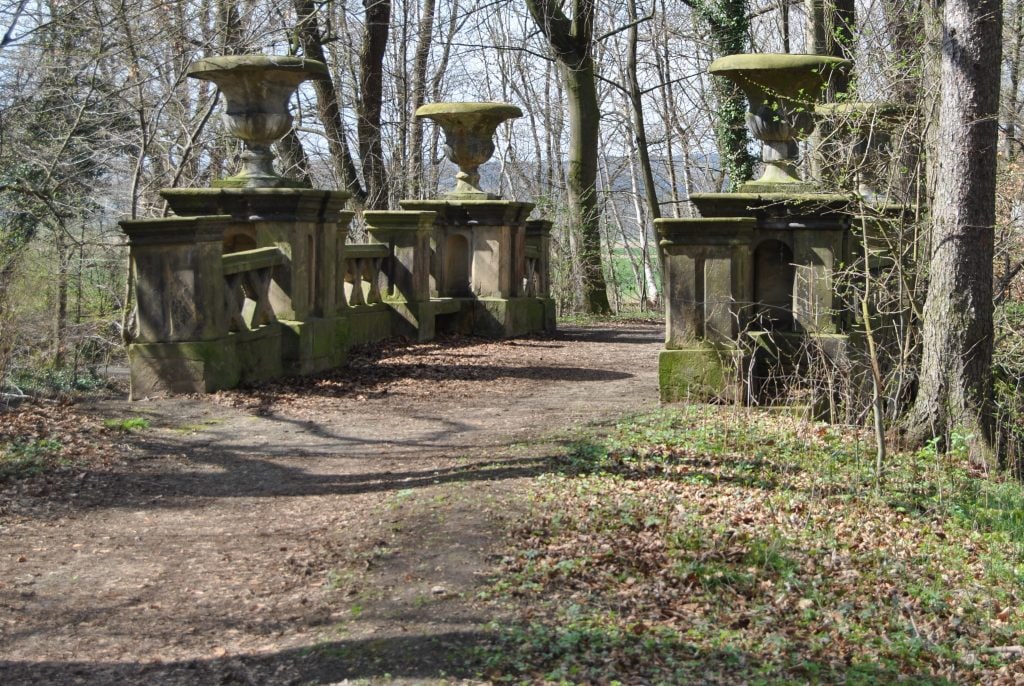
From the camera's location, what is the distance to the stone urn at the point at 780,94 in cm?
1020

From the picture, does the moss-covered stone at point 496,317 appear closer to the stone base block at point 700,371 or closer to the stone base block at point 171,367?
the stone base block at point 700,371

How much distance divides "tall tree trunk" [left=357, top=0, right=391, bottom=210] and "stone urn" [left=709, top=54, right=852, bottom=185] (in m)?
9.79

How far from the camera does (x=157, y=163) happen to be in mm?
16953

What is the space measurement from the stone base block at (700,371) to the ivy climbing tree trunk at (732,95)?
960 cm

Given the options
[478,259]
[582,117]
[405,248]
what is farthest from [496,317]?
[582,117]

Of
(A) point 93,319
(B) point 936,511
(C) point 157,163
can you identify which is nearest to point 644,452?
(B) point 936,511

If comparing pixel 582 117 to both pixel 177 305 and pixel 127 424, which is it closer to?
pixel 177 305

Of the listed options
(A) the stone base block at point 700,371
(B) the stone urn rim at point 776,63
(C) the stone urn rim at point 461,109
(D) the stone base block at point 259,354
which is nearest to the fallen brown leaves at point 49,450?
(D) the stone base block at point 259,354

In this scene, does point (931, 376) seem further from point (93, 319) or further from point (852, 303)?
point (93, 319)

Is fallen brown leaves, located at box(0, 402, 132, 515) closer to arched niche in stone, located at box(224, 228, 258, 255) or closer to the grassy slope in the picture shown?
arched niche in stone, located at box(224, 228, 258, 255)

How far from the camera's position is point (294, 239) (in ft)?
36.4

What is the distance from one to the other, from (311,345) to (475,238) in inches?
167

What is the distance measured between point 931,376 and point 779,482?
2.19 metres

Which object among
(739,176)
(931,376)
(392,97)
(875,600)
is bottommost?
(875,600)
